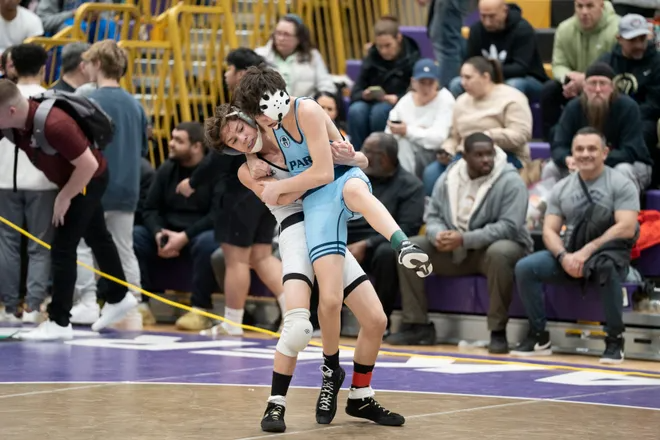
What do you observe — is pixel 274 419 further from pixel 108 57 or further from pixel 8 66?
pixel 8 66

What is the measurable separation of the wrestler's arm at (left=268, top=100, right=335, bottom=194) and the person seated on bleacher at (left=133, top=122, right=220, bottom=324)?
14.4 feet

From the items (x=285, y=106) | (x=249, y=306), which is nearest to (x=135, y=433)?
(x=285, y=106)

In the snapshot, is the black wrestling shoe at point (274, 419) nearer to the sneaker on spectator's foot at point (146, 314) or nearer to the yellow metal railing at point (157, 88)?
the sneaker on spectator's foot at point (146, 314)

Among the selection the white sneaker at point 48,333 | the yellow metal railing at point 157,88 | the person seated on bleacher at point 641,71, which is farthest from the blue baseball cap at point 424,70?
the white sneaker at point 48,333

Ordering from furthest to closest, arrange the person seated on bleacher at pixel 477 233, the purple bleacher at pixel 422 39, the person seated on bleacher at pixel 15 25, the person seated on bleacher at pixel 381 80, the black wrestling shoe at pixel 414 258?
the purple bleacher at pixel 422 39 < the person seated on bleacher at pixel 15 25 < the person seated on bleacher at pixel 381 80 < the person seated on bleacher at pixel 477 233 < the black wrestling shoe at pixel 414 258

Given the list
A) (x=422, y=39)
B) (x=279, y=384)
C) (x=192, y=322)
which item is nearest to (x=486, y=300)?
(x=192, y=322)

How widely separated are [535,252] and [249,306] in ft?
7.86

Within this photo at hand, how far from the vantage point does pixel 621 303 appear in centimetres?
814

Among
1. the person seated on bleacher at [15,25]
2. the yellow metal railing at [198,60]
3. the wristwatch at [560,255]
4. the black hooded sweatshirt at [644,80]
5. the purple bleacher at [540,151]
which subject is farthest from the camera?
the person seated on bleacher at [15,25]

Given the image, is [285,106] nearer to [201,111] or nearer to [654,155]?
[654,155]

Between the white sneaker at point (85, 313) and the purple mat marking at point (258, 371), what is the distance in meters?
0.91

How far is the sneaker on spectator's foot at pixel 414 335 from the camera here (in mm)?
8852

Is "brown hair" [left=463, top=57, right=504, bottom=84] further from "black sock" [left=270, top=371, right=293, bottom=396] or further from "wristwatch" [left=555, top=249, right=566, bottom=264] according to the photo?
"black sock" [left=270, top=371, right=293, bottom=396]

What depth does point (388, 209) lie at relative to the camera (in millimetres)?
9086
